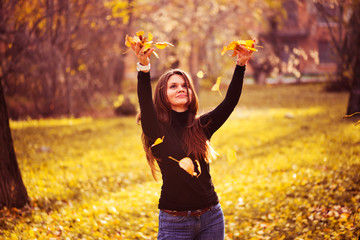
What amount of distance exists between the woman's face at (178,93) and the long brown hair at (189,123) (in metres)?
0.02

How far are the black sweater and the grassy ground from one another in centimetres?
39

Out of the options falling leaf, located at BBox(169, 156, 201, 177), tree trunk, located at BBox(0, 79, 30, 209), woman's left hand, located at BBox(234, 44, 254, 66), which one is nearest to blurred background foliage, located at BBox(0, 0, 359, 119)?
tree trunk, located at BBox(0, 79, 30, 209)

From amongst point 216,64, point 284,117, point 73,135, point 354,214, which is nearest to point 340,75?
point 284,117

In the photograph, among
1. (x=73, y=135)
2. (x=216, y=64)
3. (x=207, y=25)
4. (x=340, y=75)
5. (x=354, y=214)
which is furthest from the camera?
(x=216, y=64)

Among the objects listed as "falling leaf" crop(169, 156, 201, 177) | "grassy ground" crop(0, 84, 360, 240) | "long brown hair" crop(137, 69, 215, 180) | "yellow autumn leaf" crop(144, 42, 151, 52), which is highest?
"yellow autumn leaf" crop(144, 42, 151, 52)

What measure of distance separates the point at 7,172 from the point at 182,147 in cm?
357

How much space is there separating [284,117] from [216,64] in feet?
50.8

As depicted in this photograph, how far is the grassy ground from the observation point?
4.89 meters

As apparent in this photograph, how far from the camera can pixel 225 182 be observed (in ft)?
22.8

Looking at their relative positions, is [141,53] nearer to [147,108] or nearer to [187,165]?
[147,108]

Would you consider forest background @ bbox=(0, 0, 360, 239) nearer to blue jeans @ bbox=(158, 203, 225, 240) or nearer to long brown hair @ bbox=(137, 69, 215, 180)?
long brown hair @ bbox=(137, 69, 215, 180)

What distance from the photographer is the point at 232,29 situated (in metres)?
20.4

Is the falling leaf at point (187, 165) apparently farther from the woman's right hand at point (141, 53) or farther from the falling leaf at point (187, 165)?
the woman's right hand at point (141, 53)

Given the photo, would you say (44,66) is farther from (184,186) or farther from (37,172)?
(184,186)
